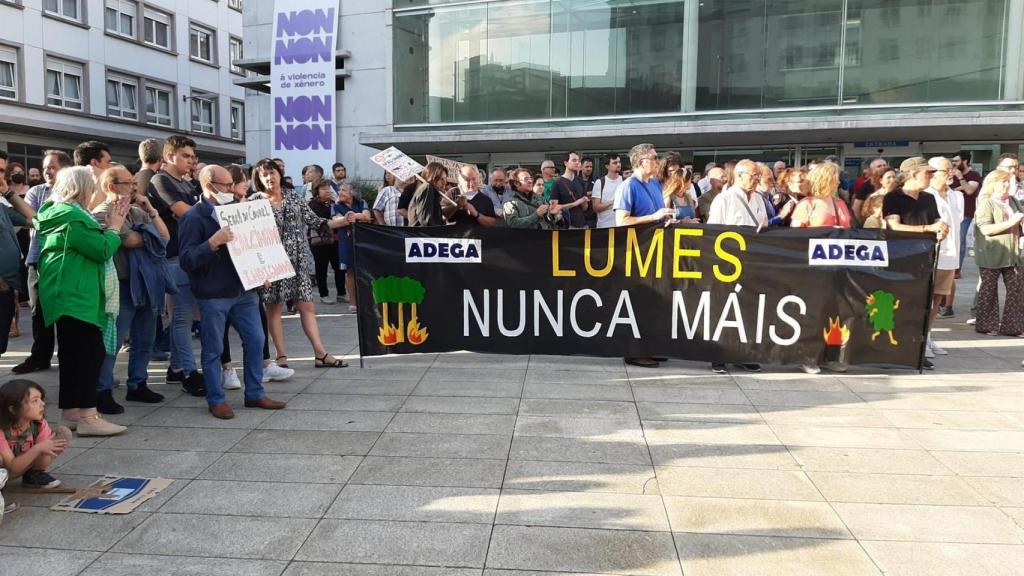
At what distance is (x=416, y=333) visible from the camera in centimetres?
711

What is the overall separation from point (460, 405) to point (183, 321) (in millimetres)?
2392

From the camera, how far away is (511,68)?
20969mm

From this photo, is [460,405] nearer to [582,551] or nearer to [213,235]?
[213,235]

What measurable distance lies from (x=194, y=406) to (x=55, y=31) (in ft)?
99.9

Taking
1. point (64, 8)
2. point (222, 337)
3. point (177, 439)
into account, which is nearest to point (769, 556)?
point (177, 439)

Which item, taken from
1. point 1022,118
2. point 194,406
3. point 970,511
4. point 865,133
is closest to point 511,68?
point 865,133

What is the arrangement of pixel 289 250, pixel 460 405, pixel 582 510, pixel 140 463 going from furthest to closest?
pixel 289 250 → pixel 460 405 → pixel 140 463 → pixel 582 510

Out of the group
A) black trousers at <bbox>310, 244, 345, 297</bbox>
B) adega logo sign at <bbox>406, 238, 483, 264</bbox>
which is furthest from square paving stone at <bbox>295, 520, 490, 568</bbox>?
black trousers at <bbox>310, 244, 345, 297</bbox>

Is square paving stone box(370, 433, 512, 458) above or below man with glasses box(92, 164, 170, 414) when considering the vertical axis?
below

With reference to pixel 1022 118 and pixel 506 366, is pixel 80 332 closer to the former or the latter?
pixel 506 366

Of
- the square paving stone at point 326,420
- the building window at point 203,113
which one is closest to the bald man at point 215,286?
the square paving stone at point 326,420

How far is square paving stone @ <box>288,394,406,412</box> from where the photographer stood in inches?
223

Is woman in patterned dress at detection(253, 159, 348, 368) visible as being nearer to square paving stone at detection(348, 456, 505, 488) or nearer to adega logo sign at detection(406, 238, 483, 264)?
adega logo sign at detection(406, 238, 483, 264)

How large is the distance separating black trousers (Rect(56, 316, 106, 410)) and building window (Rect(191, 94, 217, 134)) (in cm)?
3536
